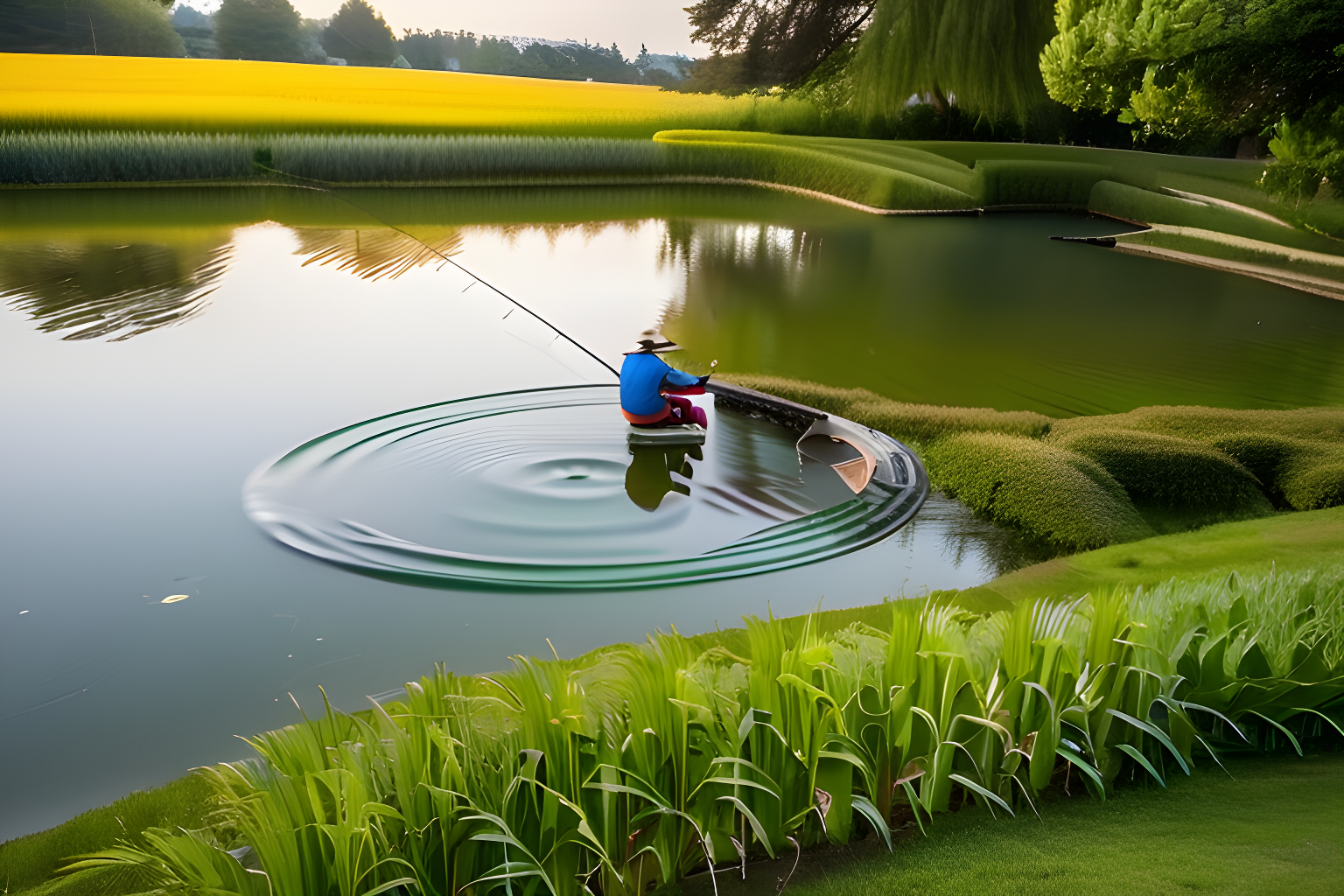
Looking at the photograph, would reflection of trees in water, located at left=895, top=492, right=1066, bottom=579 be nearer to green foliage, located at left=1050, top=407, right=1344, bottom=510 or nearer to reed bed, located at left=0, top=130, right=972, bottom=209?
green foliage, located at left=1050, top=407, right=1344, bottom=510

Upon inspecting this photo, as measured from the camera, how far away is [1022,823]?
1479 mm

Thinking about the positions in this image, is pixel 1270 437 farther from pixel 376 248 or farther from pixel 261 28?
pixel 261 28

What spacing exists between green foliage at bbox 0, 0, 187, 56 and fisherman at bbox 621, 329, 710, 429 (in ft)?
57.4

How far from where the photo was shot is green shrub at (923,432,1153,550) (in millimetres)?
3484

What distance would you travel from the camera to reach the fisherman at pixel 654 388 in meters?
3.91

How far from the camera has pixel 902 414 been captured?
468 cm

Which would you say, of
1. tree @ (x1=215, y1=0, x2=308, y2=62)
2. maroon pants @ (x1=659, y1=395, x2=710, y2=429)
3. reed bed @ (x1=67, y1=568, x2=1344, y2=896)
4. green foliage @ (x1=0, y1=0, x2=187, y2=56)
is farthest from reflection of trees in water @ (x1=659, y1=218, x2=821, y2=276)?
green foliage @ (x1=0, y1=0, x2=187, y2=56)

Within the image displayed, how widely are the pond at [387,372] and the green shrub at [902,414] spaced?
21.2 inches

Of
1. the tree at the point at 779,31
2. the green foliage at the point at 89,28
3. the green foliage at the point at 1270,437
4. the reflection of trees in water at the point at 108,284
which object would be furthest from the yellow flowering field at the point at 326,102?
the green foliage at the point at 1270,437

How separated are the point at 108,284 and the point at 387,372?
3762mm

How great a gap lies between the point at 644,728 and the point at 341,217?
11.7 m

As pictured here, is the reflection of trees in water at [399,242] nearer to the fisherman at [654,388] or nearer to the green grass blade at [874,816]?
the fisherman at [654,388]

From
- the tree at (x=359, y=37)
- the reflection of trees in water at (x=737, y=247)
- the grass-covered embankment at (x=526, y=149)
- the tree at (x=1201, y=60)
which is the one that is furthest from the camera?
the tree at (x=359, y=37)

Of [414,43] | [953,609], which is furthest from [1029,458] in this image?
[414,43]
